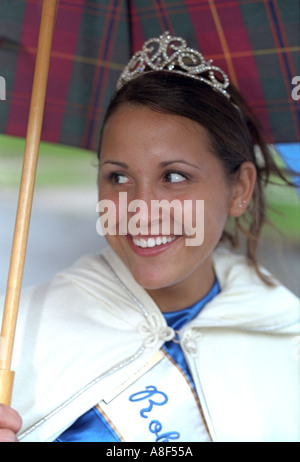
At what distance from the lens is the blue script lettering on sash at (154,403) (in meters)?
1.69

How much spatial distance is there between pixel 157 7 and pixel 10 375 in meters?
1.05

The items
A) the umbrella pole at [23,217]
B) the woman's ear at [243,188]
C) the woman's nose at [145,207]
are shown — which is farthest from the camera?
the woman's ear at [243,188]

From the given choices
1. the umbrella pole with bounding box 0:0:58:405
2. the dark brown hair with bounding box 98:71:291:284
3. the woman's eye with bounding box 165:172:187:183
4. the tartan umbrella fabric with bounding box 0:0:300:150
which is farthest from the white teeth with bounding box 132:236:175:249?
the tartan umbrella fabric with bounding box 0:0:300:150

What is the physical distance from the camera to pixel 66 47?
1949 mm

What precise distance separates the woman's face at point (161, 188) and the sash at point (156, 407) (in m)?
0.21

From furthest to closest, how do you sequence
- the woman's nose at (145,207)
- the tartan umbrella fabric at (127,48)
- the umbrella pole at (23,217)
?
the tartan umbrella fabric at (127,48) < the woman's nose at (145,207) < the umbrella pole at (23,217)

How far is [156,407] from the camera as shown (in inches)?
67.2

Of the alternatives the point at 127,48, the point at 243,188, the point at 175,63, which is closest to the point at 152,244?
the point at 243,188

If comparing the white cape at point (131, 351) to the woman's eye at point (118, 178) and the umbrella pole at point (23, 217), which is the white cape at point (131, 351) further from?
the umbrella pole at point (23, 217)

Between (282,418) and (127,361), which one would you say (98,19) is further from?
(282,418)

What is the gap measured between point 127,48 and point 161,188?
54cm

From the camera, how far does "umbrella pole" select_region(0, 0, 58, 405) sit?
1289 millimetres

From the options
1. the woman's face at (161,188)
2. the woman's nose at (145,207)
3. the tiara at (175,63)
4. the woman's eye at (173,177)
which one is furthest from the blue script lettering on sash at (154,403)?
the tiara at (175,63)

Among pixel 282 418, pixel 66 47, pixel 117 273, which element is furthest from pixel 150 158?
pixel 282 418
